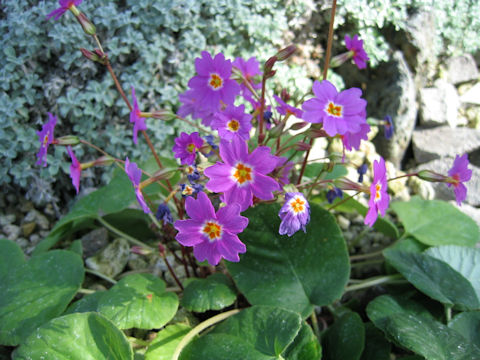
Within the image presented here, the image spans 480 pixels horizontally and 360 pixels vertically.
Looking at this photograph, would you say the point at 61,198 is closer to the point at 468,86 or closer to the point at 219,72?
the point at 219,72

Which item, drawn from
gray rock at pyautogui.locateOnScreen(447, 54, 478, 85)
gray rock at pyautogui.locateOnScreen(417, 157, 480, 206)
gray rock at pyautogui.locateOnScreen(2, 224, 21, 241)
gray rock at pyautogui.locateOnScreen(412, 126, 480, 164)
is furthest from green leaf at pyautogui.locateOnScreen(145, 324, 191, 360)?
gray rock at pyautogui.locateOnScreen(447, 54, 478, 85)

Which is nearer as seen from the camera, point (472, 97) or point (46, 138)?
point (46, 138)

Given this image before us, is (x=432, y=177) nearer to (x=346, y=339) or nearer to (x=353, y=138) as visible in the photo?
(x=353, y=138)

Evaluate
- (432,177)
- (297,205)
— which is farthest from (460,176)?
(297,205)

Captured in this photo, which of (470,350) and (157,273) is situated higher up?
(470,350)

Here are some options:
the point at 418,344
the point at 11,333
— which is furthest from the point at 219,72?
the point at 11,333

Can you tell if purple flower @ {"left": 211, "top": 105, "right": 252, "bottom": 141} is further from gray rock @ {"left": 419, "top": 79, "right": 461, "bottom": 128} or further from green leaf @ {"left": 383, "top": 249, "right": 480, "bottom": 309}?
gray rock @ {"left": 419, "top": 79, "right": 461, "bottom": 128}
